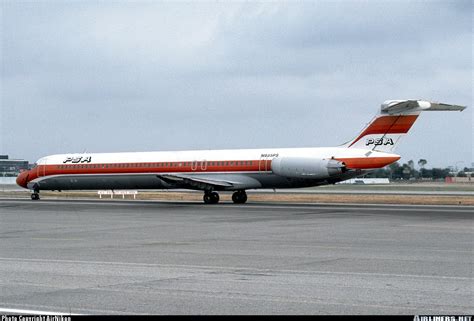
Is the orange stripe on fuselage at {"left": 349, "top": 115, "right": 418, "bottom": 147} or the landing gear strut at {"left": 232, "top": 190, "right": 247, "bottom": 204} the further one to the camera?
the landing gear strut at {"left": 232, "top": 190, "right": 247, "bottom": 204}

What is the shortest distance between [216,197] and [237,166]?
2.43m

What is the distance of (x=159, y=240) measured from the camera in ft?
67.5

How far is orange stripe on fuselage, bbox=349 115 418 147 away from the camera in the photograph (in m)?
41.7

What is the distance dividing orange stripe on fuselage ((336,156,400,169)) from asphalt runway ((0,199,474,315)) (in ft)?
44.0

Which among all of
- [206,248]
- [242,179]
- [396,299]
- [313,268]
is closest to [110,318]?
[396,299]

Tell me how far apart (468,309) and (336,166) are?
3137 cm

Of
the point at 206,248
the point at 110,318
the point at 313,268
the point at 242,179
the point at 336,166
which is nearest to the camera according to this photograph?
the point at 110,318

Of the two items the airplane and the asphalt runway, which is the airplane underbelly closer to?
the airplane

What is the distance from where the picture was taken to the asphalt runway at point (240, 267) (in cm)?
1034

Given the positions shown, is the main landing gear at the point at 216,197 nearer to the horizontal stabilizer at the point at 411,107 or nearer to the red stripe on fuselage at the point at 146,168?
the red stripe on fuselage at the point at 146,168

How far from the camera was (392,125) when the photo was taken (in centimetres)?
4169

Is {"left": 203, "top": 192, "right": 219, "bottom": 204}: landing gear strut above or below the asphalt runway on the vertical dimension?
below

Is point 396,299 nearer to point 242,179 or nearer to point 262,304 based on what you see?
point 262,304

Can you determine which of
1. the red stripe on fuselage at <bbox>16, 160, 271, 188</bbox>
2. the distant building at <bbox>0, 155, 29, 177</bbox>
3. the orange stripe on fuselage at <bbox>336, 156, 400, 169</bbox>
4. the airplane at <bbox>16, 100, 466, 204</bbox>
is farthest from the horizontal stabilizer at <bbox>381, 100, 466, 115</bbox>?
the distant building at <bbox>0, 155, 29, 177</bbox>
